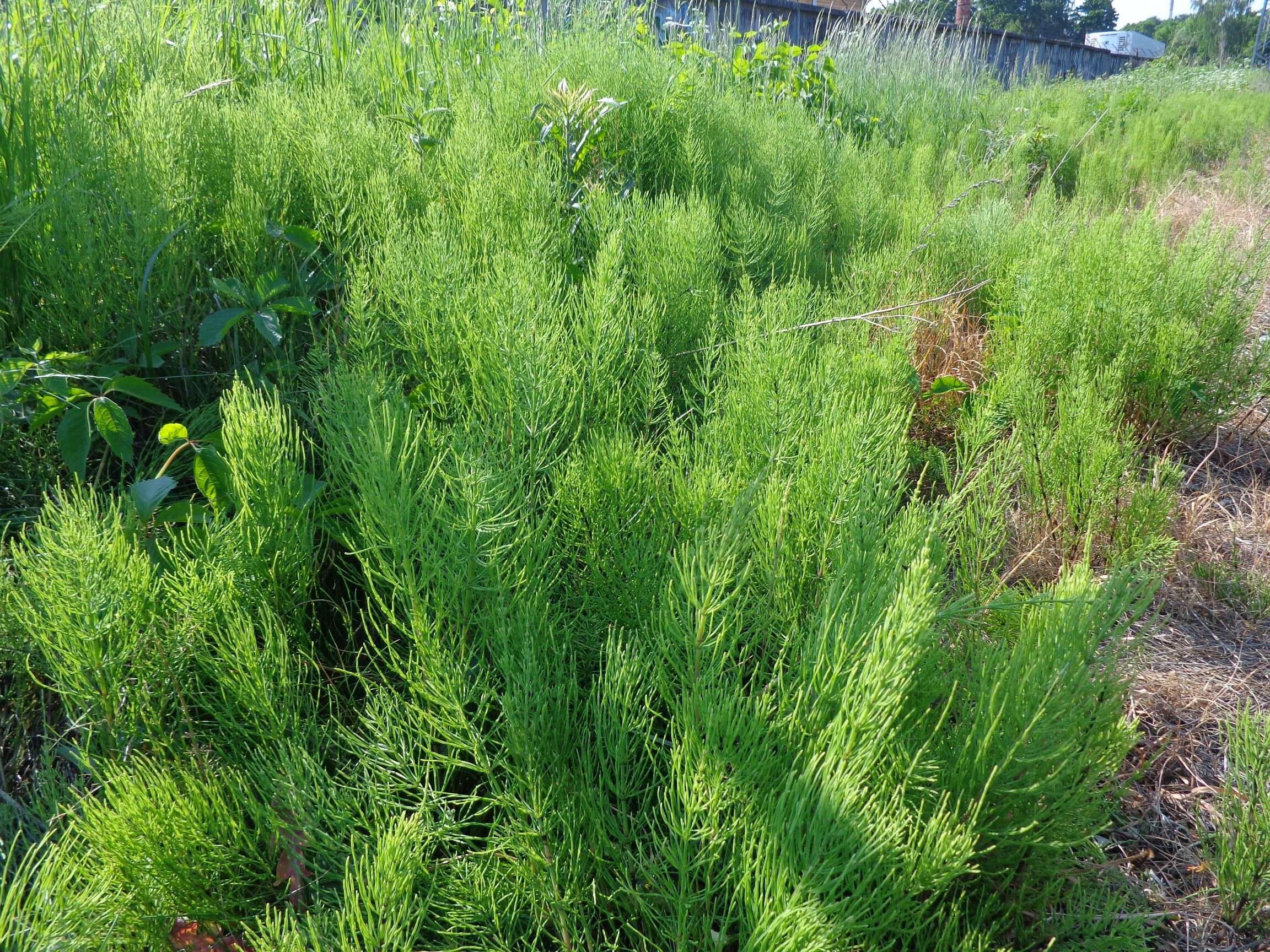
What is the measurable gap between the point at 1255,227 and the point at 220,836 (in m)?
6.51

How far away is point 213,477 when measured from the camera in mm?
1476

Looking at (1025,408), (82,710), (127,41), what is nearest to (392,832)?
(82,710)

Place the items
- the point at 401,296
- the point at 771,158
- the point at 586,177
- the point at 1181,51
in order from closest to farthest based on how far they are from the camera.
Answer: the point at 401,296 < the point at 586,177 < the point at 771,158 < the point at 1181,51

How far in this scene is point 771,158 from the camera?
12.3ft

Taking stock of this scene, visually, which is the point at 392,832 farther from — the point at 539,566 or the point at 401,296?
the point at 401,296

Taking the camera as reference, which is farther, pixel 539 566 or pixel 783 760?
pixel 539 566

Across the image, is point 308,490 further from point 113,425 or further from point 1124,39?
point 1124,39

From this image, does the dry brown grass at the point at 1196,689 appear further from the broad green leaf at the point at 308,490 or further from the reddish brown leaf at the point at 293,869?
the broad green leaf at the point at 308,490

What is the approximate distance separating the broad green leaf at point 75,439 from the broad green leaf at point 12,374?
10cm

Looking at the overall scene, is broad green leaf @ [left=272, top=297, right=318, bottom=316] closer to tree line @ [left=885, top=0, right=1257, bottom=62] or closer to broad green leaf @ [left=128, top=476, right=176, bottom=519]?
broad green leaf @ [left=128, top=476, right=176, bottom=519]

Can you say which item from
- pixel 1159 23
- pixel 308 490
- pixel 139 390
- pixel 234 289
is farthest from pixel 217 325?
pixel 1159 23

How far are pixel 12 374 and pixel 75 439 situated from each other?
16cm

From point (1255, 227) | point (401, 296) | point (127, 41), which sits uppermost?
point (127, 41)

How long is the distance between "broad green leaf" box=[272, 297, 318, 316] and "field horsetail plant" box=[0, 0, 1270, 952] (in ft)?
0.04
